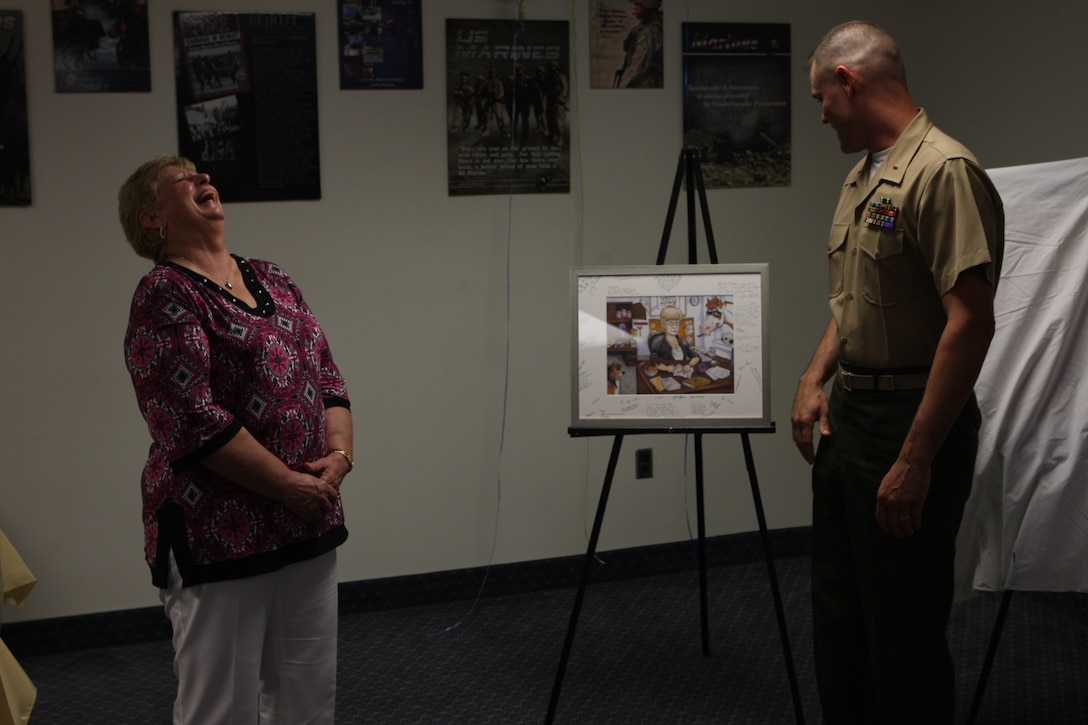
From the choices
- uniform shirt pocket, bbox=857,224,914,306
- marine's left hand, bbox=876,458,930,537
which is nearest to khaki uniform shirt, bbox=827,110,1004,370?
uniform shirt pocket, bbox=857,224,914,306

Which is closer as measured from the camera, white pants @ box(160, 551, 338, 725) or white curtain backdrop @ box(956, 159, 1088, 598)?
white pants @ box(160, 551, 338, 725)

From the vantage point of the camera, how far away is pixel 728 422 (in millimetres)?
2676

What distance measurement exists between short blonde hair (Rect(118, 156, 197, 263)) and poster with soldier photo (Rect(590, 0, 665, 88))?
1845 mm

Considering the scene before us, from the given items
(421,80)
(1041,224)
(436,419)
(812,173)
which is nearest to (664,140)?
(812,173)

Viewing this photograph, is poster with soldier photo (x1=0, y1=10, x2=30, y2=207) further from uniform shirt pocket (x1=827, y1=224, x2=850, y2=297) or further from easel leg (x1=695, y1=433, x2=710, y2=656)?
uniform shirt pocket (x1=827, y1=224, x2=850, y2=297)

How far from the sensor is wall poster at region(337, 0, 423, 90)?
334cm

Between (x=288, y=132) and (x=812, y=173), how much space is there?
1.84 meters

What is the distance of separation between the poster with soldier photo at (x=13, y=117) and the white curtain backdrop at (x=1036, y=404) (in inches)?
104

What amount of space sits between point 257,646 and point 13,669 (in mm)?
925

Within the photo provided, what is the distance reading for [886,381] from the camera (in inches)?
83.3

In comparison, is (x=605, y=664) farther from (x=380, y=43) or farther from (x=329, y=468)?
(x=380, y=43)

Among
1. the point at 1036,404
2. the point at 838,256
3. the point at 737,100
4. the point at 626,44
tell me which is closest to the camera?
the point at 838,256

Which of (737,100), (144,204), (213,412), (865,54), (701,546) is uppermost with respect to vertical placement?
(737,100)

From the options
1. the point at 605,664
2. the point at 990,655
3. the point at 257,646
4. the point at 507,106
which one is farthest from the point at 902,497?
the point at 507,106
